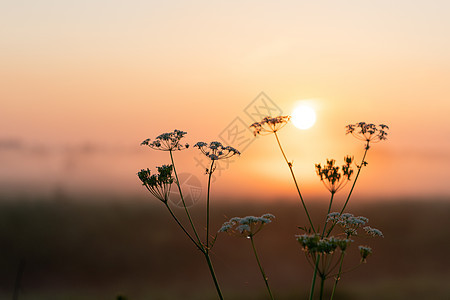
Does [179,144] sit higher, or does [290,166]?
[179,144]

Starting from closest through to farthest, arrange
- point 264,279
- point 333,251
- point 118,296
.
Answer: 1. point 118,296
2. point 333,251
3. point 264,279

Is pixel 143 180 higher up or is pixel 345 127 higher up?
pixel 345 127

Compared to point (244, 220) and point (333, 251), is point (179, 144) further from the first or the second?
point (333, 251)

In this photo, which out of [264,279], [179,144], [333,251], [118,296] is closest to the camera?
[118,296]

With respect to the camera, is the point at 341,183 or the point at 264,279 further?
the point at 341,183

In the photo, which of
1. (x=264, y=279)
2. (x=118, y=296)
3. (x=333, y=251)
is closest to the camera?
(x=118, y=296)

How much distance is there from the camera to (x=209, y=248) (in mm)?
8664

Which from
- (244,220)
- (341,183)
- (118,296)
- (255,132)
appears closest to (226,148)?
(255,132)

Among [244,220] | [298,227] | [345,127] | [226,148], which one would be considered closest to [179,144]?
[226,148]

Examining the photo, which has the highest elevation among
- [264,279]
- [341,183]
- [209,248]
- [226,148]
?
[226,148]

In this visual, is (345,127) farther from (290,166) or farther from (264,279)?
(264,279)

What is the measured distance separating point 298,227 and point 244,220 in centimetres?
106

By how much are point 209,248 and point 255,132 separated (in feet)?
8.53

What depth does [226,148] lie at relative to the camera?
910 centimetres
